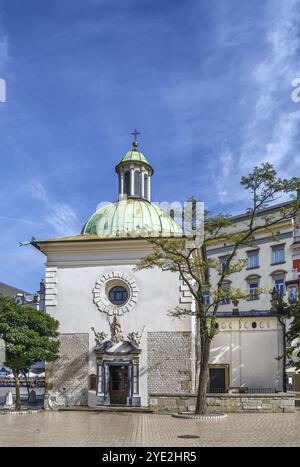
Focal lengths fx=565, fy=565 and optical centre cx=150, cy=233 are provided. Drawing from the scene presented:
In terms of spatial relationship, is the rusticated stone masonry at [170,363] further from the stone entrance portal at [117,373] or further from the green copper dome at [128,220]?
the green copper dome at [128,220]

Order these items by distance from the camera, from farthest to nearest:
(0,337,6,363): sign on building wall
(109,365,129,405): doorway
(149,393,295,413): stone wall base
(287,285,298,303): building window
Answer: (287,285,298,303): building window < (109,365,129,405): doorway < (0,337,6,363): sign on building wall < (149,393,295,413): stone wall base

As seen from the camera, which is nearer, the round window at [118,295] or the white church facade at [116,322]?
the white church facade at [116,322]

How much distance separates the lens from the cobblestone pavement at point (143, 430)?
1427 centimetres

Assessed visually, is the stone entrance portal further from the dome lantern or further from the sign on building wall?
the dome lantern

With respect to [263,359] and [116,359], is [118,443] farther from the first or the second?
[263,359]

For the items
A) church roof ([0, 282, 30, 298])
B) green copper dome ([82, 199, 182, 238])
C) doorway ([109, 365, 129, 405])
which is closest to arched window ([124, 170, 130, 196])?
green copper dome ([82, 199, 182, 238])

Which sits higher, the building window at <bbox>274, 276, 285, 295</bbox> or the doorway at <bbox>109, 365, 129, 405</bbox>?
the building window at <bbox>274, 276, 285, 295</bbox>

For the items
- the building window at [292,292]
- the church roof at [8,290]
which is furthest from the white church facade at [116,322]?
the church roof at [8,290]

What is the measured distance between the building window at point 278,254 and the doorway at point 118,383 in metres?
21.9

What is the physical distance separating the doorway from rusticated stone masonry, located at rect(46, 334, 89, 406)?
3.94 feet

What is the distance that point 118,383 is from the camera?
27141 mm

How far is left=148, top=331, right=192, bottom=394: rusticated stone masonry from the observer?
26156 mm

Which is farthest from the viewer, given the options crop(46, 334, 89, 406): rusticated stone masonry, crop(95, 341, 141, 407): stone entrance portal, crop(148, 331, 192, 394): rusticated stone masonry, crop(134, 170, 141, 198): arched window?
crop(134, 170, 141, 198): arched window
